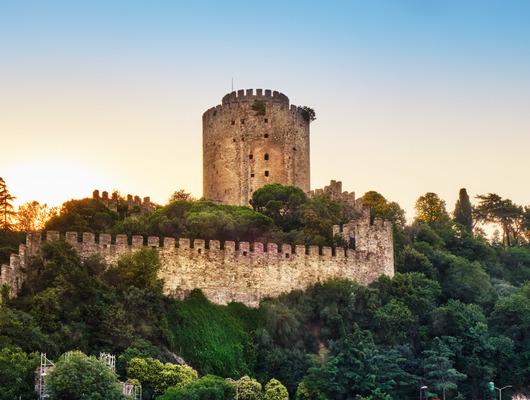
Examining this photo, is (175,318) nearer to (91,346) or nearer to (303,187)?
(91,346)

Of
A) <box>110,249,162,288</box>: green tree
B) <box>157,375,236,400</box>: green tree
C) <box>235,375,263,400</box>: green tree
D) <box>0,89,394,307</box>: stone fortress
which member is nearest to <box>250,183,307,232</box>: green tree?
<box>0,89,394,307</box>: stone fortress

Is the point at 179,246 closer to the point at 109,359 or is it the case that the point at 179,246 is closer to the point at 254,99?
the point at 109,359

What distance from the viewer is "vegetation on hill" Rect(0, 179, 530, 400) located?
3719 cm

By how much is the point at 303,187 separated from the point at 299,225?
942 centimetres

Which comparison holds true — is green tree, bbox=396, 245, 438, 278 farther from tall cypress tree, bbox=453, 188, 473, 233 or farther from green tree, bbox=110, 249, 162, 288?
tall cypress tree, bbox=453, 188, 473, 233

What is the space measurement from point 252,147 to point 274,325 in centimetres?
1996

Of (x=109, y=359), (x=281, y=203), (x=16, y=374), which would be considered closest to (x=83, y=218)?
(x=281, y=203)

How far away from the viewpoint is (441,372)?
42.6m

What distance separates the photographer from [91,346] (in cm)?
3750

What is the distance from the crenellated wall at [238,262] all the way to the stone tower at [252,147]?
1212 centimetres

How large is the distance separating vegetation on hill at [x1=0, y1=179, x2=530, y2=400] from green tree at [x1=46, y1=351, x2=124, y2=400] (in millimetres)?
172

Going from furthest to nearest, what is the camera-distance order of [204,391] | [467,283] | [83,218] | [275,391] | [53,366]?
[467,283] → [83,218] → [275,391] → [204,391] → [53,366]

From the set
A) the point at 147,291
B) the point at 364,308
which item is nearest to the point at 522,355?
the point at 364,308

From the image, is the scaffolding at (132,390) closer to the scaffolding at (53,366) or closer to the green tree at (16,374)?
the scaffolding at (53,366)
